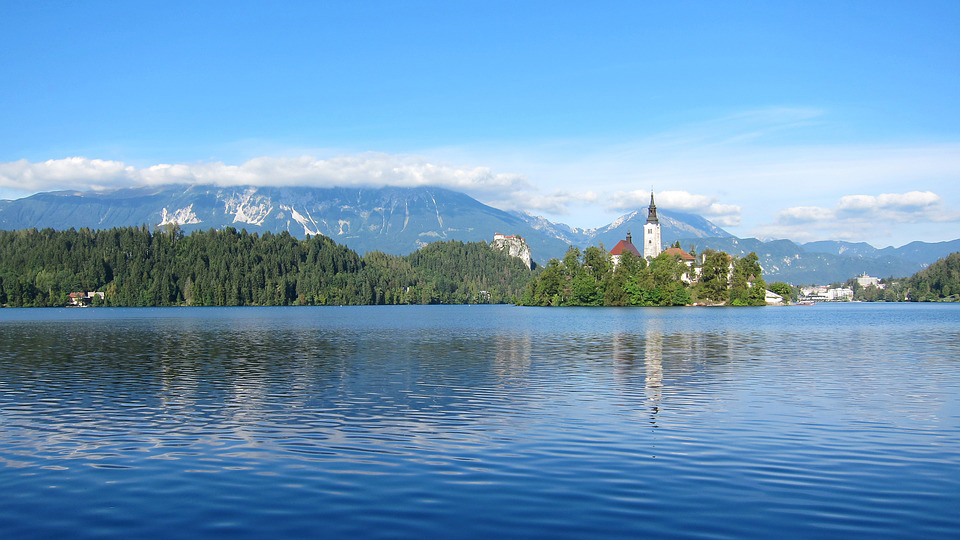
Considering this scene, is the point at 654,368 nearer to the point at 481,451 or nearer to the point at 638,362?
the point at 638,362

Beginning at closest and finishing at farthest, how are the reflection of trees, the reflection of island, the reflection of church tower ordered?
1. the reflection of church tower
2. the reflection of island
3. the reflection of trees

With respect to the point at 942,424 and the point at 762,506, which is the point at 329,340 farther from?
the point at 762,506

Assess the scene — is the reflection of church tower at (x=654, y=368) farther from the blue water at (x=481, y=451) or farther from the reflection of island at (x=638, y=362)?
the blue water at (x=481, y=451)

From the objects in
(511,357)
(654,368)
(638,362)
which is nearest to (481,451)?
(654,368)

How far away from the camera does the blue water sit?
16984 mm

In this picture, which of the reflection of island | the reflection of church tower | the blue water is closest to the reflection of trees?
the blue water

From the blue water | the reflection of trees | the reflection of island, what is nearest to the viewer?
the blue water

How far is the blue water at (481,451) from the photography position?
55.7ft

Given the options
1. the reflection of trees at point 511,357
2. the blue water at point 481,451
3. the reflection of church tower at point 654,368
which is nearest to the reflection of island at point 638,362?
the reflection of church tower at point 654,368

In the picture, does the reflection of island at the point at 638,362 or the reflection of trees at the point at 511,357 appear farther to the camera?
the reflection of trees at the point at 511,357

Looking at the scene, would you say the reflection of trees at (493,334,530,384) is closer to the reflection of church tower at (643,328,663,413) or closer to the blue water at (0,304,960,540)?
the blue water at (0,304,960,540)

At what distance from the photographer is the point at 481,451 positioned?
78.3ft

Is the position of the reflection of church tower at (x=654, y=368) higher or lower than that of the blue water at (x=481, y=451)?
higher

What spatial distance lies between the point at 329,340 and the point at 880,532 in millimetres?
68169
